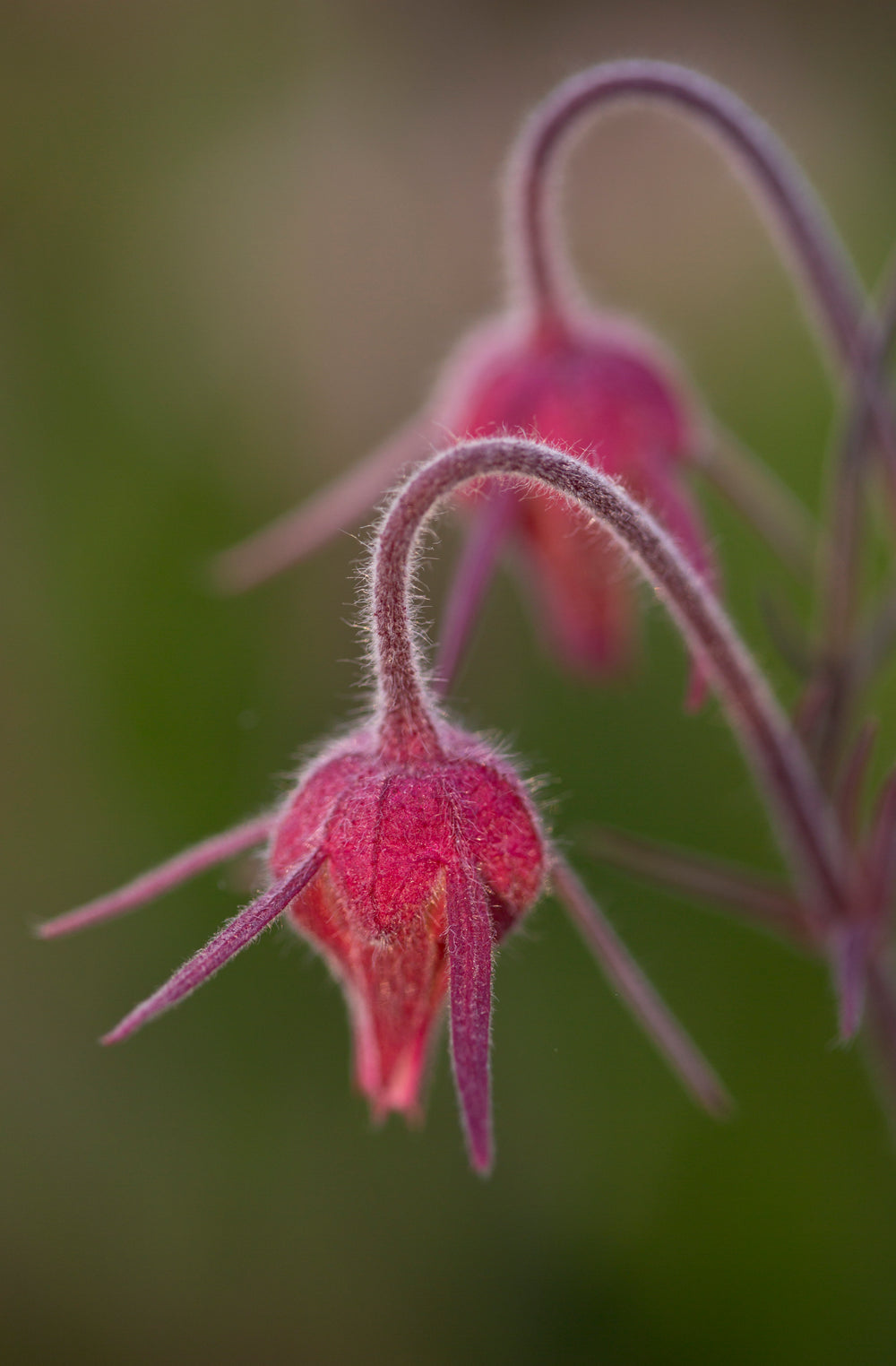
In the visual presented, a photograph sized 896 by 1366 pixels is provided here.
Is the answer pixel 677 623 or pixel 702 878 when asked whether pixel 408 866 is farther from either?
pixel 702 878

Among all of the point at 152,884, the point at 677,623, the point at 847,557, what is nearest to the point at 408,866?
the point at 152,884

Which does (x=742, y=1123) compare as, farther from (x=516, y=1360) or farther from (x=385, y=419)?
(x=385, y=419)

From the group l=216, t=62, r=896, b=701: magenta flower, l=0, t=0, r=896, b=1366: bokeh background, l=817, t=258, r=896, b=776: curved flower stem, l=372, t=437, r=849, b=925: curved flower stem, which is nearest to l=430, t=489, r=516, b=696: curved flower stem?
l=216, t=62, r=896, b=701: magenta flower

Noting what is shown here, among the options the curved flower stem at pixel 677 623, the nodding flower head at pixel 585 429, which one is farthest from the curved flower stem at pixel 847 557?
the nodding flower head at pixel 585 429

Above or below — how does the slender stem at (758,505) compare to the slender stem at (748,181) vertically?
below

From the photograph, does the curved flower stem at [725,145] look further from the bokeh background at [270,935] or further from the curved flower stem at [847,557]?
the bokeh background at [270,935]

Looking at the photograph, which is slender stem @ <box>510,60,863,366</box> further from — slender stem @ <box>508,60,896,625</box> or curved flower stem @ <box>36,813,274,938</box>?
curved flower stem @ <box>36,813,274,938</box>
